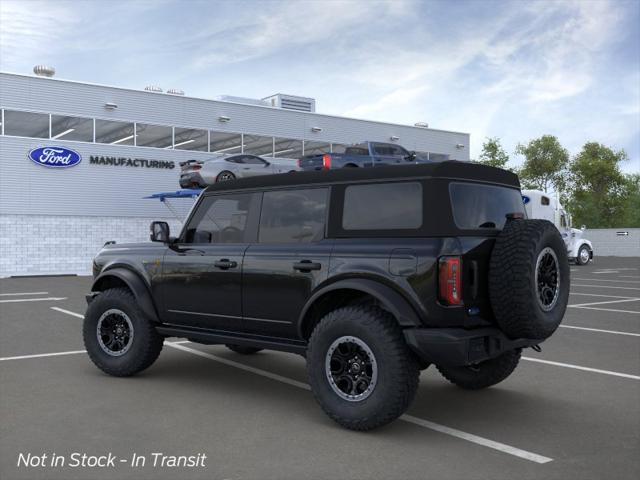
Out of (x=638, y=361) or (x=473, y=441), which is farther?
(x=638, y=361)

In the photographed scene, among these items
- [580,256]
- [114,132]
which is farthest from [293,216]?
[580,256]

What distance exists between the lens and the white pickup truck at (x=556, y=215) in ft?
93.1

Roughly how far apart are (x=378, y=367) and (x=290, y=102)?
32296 mm

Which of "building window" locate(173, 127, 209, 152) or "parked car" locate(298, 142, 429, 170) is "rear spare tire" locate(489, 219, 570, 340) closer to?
"parked car" locate(298, 142, 429, 170)

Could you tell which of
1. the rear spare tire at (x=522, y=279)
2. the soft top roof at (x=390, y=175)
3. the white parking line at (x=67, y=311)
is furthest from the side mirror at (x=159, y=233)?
the white parking line at (x=67, y=311)

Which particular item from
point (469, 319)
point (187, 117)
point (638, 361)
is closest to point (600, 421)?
point (469, 319)

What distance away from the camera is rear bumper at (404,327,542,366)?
4652 millimetres

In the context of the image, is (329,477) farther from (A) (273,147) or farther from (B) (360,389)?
(A) (273,147)

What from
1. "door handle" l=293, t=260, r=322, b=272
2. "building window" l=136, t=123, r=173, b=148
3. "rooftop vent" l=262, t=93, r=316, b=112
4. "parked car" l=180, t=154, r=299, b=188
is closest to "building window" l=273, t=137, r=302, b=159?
"rooftop vent" l=262, t=93, r=316, b=112

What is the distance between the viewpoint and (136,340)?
6770 millimetres

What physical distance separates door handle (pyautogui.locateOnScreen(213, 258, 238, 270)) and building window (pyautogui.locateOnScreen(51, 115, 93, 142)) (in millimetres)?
23929

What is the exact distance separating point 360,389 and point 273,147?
1143 inches

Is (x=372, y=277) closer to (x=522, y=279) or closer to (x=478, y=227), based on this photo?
(x=478, y=227)

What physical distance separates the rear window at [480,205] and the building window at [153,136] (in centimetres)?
2593
